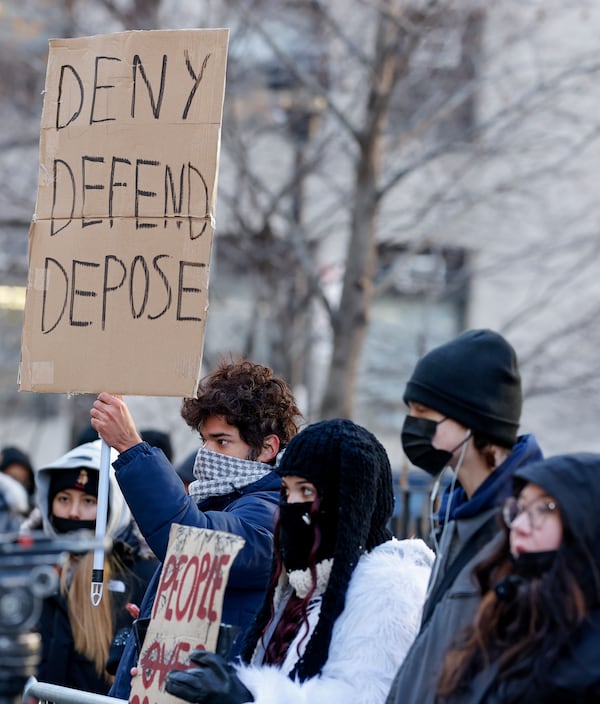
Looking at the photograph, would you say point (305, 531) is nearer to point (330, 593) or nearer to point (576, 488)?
point (330, 593)

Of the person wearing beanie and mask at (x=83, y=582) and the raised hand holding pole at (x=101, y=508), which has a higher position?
the raised hand holding pole at (x=101, y=508)

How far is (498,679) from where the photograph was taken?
8.93 feet

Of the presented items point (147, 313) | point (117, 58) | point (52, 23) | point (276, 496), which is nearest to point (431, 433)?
point (276, 496)

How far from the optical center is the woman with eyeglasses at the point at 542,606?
2645 mm

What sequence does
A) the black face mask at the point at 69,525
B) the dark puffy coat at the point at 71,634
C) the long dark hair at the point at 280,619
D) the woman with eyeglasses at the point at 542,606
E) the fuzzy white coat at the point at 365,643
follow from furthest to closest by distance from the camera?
1. the black face mask at the point at 69,525
2. the dark puffy coat at the point at 71,634
3. the long dark hair at the point at 280,619
4. the fuzzy white coat at the point at 365,643
5. the woman with eyeglasses at the point at 542,606

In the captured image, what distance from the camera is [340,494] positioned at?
3.46m

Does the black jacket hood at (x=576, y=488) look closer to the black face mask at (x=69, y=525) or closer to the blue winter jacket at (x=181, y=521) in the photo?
the blue winter jacket at (x=181, y=521)

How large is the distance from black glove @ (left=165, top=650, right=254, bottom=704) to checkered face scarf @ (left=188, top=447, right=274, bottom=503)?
3.50 feet

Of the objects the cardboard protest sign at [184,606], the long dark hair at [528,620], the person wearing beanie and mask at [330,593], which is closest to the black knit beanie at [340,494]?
the person wearing beanie and mask at [330,593]

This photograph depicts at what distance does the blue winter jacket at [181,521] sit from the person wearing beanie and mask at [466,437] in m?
0.84

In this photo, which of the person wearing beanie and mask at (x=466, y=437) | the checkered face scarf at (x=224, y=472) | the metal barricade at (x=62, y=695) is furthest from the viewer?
the checkered face scarf at (x=224, y=472)

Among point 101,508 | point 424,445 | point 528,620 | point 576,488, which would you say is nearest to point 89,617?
point 101,508

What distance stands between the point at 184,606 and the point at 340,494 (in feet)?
1.95

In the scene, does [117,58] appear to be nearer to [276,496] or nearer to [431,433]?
[276,496]
